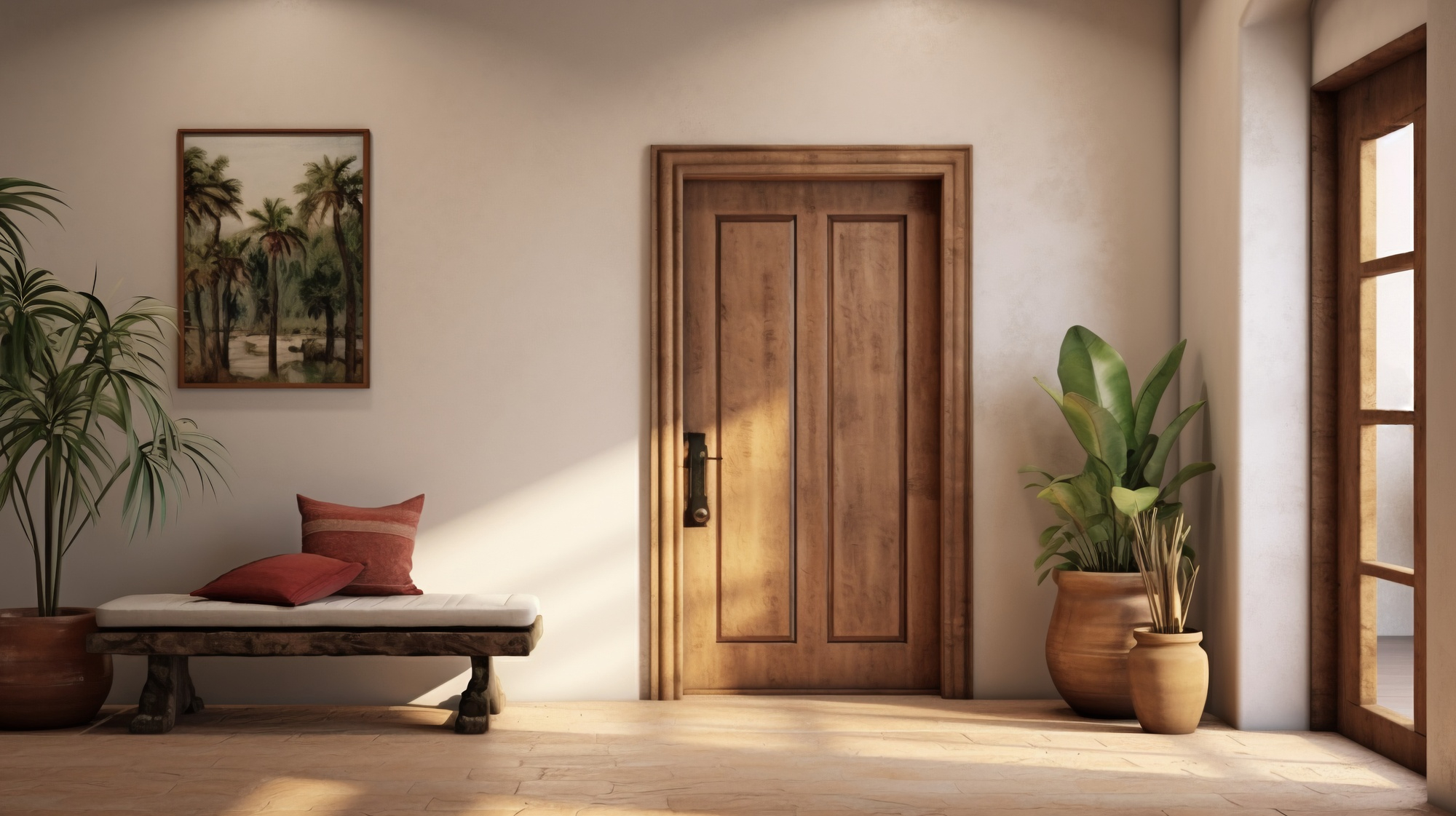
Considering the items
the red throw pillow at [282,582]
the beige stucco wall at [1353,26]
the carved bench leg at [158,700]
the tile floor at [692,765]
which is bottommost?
the tile floor at [692,765]

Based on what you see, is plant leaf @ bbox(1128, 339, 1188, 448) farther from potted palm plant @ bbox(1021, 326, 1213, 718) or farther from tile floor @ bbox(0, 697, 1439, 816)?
tile floor @ bbox(0, 697, 1439, 816)

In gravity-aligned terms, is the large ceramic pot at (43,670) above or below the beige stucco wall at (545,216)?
below

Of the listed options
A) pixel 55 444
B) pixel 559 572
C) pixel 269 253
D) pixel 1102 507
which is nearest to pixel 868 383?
pixel 1102 507

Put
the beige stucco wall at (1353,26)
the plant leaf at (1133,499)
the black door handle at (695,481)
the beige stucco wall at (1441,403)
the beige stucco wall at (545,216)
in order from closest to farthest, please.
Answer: the beige stucco wall at (1441,403), the beige stucco wall at (1353,26), the plant leaf at (1133,499), the beige stucco wall at (545,216), the black door handle at (695,481)

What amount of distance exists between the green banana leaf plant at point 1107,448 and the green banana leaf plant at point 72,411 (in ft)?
11.1

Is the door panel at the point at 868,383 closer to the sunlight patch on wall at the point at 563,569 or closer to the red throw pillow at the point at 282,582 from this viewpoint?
the sunlight patch on wall at the point at 563,569

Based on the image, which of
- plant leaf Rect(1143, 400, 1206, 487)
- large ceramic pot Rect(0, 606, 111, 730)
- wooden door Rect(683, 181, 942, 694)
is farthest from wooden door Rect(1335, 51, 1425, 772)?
large ceramic pot Rect(0, 606, 111, 730)

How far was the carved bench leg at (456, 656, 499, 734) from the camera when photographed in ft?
13.2

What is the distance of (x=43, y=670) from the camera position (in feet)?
13.1

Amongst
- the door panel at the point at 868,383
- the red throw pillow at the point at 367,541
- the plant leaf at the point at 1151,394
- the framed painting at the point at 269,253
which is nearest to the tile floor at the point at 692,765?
the red throw pillow at the point at 367,541

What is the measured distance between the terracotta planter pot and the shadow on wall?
1991 mm

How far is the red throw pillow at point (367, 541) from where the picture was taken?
426 cm

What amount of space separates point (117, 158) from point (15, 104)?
472mm

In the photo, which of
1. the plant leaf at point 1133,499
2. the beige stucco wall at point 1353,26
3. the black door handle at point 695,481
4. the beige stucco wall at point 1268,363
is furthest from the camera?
the black door handle at point 695,481
